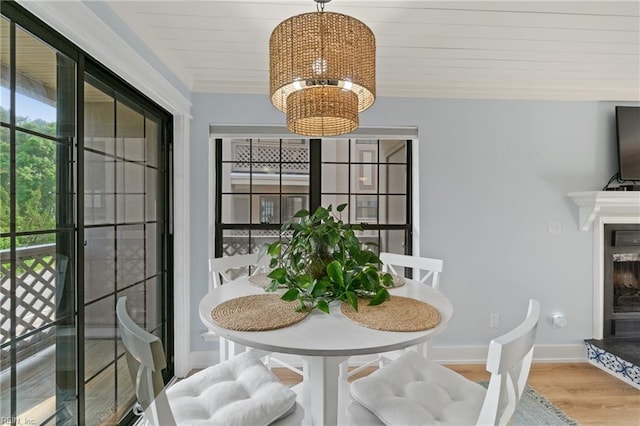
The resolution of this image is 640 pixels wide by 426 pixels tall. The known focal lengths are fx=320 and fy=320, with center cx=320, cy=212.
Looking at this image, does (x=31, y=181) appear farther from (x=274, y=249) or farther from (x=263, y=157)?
(x=263, y=157)

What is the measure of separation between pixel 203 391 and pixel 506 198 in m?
2.54

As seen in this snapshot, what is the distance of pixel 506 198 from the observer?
2609 mm

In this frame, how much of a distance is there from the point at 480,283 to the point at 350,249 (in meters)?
1.74

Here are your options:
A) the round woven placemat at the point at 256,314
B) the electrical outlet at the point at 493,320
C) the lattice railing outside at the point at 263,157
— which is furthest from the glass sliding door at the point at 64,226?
the electrical outlet at the point at 493,320

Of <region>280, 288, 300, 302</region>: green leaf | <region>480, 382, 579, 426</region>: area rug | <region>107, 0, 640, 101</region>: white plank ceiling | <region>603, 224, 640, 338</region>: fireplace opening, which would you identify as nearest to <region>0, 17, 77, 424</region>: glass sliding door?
<region>107, 0, 640, 101</region>: white plank ceiling

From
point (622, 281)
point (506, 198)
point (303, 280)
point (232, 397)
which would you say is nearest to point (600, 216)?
point (622, 281)

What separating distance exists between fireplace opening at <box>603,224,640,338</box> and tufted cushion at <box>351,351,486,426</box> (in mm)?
2274

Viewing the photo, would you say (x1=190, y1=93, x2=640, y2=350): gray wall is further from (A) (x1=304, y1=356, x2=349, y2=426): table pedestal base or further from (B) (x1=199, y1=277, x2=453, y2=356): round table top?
(A) (x1=304, y1=356, x2=349, y2=426): table pedestal base

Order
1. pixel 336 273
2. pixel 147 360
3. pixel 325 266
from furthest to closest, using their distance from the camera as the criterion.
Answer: pixel 325 266 → pixel 336 273 → pixel 147 360

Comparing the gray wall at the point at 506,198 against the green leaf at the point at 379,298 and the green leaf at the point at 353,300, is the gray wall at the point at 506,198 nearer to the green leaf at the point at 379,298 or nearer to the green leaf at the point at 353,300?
the green leaf at the point at 379,298

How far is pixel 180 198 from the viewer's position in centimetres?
236

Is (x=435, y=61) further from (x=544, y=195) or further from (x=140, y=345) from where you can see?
(x=140, y=345)

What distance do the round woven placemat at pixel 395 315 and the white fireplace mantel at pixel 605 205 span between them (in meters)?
2.06

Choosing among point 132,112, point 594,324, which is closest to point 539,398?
point 594,324
